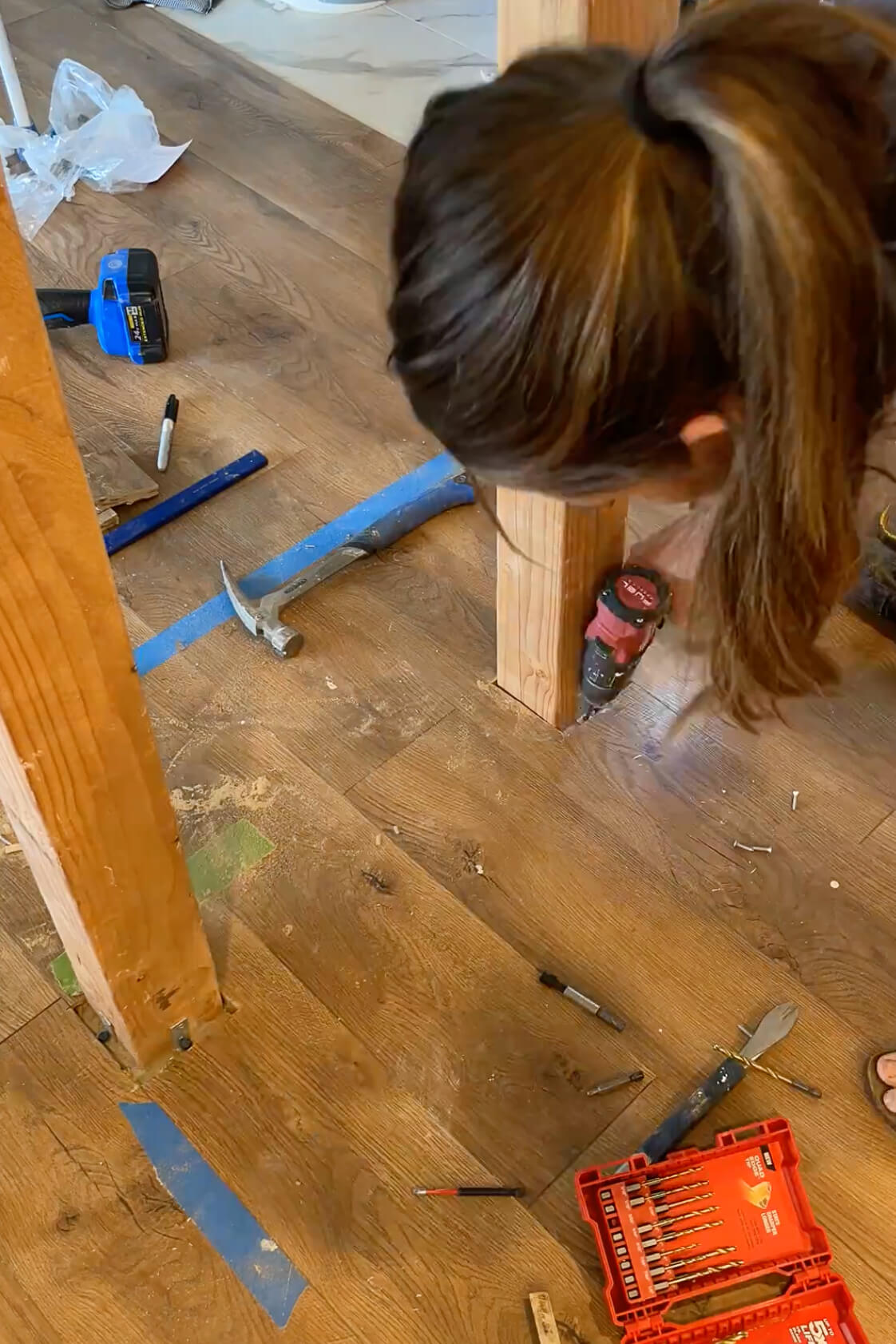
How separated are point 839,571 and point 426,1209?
0.71m

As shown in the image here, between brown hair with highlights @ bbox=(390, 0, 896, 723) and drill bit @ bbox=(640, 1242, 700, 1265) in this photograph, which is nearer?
brown hair with highlights @ bbox=(390, 0, 896, 723)

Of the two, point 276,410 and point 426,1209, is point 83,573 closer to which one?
point 426,1209

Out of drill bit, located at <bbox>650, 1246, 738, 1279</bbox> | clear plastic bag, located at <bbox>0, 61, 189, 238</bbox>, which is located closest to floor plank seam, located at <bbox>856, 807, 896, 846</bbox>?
drill bit, located at <bbox>650, 1246, 738, 1279</bbox>

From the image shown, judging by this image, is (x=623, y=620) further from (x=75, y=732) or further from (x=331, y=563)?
(x=75, y=732)

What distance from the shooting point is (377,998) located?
1.21 metres

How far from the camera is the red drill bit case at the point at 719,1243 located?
99 cm

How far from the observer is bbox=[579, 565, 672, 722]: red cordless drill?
1.22 meters

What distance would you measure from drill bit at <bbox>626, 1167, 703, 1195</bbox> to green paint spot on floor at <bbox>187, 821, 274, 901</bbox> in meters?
0.54

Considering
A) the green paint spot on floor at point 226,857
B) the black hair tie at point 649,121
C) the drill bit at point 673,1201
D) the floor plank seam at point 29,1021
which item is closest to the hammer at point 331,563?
the green paint spot on floor at point 226,857

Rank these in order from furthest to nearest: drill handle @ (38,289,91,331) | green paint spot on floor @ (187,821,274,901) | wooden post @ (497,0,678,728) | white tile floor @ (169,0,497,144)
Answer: white tile floor @ (169,0,497,144) < drill handle @ (38,289,91,331) < green paint spot on floor @ (187,821,274,901) < wooden post @ (497,0,678,728)

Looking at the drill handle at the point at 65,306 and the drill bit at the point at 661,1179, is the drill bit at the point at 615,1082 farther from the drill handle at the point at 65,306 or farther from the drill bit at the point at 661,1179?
the drill handle at the point at 65,306

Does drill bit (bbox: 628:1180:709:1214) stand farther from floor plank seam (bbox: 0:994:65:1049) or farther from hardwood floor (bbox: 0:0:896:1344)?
floor plank seam (bbox: 0:994:65:1049)

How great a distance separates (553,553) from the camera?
A: 1.18 metres

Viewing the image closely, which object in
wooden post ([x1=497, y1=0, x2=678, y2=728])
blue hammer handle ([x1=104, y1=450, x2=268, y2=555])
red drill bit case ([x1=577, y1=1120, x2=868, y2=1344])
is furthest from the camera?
blue hammer handle ([x1=104, y1=450, x2=268, y2=555])
